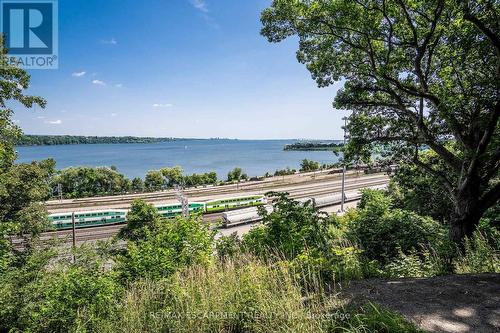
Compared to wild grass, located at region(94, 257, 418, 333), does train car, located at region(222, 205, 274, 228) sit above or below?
below

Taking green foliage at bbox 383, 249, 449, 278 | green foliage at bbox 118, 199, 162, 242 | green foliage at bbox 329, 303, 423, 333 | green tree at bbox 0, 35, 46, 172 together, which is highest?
green tree at bbox 0, 35, 46, 172

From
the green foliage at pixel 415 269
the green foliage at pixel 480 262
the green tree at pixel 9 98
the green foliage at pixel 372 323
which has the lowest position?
the green foliage at pixel 415 269

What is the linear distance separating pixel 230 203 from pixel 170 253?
2808 centimetres

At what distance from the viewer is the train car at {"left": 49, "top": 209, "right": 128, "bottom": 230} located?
91.6ft

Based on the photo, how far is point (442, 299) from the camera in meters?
3.90

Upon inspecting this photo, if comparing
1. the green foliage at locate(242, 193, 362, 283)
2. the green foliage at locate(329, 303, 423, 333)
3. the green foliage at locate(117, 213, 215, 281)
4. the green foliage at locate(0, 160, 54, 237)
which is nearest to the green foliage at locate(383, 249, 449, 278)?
the green foliage at locate(242, 193, 362, 283)

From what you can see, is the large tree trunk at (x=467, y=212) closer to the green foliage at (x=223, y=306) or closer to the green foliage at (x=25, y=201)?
the green foliage at (x=223, y=306)

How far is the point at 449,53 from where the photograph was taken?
286 inches

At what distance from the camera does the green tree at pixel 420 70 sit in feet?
21.5

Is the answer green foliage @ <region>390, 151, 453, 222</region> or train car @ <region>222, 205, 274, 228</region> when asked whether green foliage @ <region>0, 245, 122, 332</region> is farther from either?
train car @ <region>222, 205, 274, 228</region>

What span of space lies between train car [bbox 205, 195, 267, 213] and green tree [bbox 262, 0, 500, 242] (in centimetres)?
2529

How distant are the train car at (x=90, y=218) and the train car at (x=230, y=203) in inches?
388

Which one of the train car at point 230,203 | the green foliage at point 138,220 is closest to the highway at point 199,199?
the train car at point 230,203

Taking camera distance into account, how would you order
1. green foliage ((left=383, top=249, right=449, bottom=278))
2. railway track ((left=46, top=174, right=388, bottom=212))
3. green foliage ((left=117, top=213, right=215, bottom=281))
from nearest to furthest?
1. green foliage ((left=383, top=249, right=449, bottom=278))
2. green foliage ((left=117, top=213, right=215, bottom=281))
3. railway track ((left=46, top=174, right=388, bottom=212))
